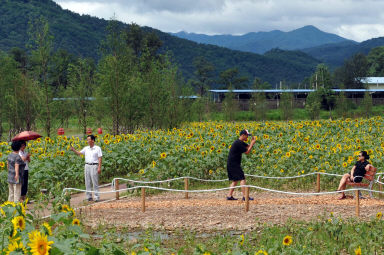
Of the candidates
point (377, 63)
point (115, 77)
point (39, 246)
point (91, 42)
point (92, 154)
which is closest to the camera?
point (39, 246)

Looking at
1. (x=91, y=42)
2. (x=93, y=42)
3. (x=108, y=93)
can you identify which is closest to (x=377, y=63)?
(x=93, y=42)

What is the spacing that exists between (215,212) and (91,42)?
118796 mm

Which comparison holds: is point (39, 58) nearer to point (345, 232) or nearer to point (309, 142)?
point (309, 142)

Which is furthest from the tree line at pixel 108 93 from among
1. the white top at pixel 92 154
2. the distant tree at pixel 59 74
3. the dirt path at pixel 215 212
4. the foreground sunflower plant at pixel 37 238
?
the foreground sunflower plant at pixel 37 238

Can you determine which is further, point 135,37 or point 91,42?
point 91,42

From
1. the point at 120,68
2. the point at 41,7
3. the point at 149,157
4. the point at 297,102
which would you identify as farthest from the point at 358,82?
the point at 41,7

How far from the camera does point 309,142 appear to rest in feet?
60.6

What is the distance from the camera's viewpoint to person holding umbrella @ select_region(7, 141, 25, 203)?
1049cm

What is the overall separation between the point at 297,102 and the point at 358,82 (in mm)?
→ 19386

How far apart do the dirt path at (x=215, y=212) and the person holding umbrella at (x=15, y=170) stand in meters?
1.47

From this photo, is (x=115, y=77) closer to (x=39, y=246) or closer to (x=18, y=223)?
(x=18, y=223)

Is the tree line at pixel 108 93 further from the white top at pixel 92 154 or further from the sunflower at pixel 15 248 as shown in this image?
the sunflower at pixel 15 248

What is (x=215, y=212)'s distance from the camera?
34.3 ft

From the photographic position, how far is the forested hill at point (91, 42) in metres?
117
